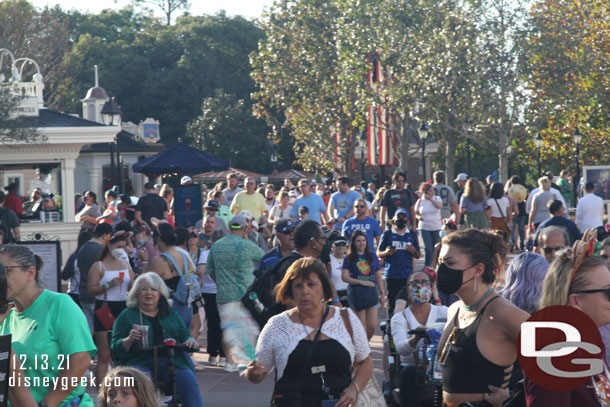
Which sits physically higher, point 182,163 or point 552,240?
point 182,163

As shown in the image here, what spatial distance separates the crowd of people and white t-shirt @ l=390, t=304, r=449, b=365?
0.4 inches

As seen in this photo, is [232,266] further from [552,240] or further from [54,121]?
[54,121]

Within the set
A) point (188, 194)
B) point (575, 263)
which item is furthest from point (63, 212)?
point (575, 263)

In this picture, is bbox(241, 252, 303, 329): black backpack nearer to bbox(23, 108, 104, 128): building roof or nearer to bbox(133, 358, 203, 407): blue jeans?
bbox(133, 358, 203, 407): blue jeans

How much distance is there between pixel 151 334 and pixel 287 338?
8.06 ft

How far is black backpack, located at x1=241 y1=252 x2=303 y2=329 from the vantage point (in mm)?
8297

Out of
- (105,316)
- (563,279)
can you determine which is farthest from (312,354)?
(105,316)

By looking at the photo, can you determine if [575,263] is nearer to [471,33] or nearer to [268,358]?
[268,358]

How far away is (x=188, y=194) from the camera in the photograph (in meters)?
19.8

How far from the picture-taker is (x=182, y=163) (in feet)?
75.4

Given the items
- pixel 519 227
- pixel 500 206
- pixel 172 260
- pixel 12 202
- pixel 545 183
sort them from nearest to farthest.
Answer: pixel 172 260
pixel 545 183
pixel 500 206
pixel 12 202
pixel 519 227

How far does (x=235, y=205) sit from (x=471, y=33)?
2345 cm

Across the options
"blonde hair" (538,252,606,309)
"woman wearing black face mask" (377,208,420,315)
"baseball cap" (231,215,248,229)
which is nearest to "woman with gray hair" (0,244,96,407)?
"blonde hair" (538,252,606,309)

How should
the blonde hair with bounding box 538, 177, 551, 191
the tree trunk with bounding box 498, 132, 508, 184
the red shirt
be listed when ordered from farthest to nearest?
the tree trunk with bounding box 498, 132, 508, 184, the red shirt, the blonde hair with bounding box 538, 177, 551, 191
